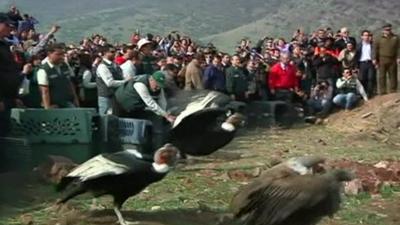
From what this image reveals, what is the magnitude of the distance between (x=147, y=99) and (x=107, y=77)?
81cm

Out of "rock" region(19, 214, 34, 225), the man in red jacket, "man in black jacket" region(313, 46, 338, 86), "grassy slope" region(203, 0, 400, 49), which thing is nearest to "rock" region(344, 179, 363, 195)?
"rock" region(19, 214, 34, 225)

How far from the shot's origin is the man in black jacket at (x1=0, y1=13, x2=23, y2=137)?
1013cm

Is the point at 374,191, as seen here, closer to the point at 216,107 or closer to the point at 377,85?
the point at 216,107

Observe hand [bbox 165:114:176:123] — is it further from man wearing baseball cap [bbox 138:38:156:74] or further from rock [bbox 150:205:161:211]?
rock [bbox 150:205:161:211]

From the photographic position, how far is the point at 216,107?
12859 mm

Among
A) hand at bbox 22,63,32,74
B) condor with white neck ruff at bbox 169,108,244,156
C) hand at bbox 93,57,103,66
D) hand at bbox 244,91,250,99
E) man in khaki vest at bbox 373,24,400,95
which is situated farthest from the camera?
man in khaki vest at bbox 373,24,400,95

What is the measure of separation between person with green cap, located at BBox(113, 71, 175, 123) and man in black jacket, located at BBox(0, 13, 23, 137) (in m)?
2.87

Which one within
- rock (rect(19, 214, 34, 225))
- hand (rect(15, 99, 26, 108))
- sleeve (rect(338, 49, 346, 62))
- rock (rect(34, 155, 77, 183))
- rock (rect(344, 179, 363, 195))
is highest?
hand (rect(15, 99, 26, 108))

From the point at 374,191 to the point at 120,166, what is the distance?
13.3 ft

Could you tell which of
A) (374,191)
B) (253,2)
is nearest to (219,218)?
(374,191)

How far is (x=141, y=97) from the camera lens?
1309 centimetres

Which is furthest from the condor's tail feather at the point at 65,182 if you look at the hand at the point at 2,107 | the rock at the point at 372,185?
the rock at the point at 372,185

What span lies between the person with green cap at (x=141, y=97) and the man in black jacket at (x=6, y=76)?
9.40 feet

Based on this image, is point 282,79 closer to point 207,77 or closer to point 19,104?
point 207,77
